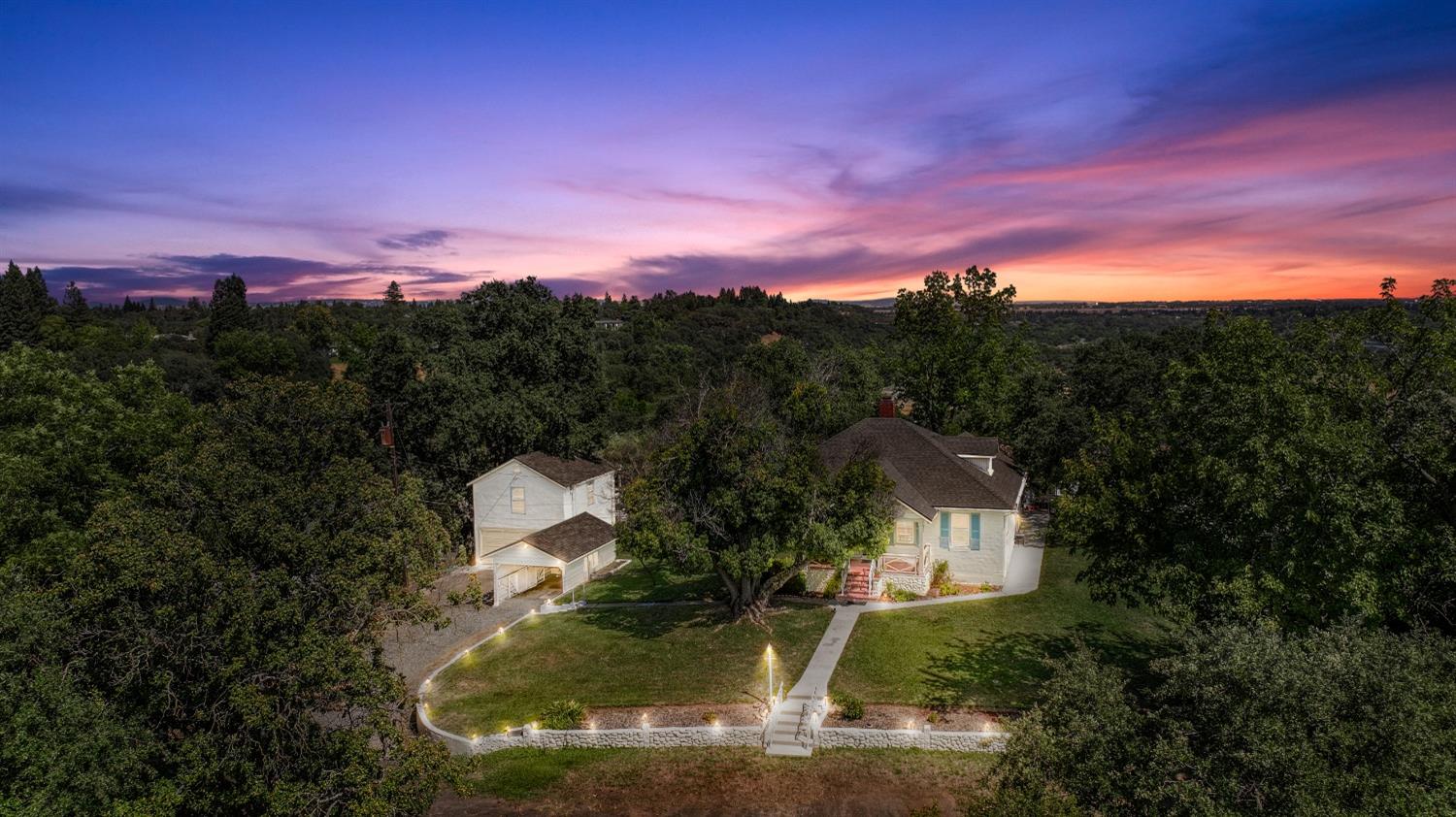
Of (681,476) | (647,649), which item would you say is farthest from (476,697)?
(681,476)

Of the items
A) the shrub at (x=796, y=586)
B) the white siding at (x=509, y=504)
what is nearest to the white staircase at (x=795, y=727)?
the shrub at (x=796, y=586)

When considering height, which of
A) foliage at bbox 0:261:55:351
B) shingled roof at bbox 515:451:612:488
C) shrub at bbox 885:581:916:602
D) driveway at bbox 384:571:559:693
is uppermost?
foliage at bbox 0:261:55:351

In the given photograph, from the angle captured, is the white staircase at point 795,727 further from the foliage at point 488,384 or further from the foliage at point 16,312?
the foliage at point 16,312

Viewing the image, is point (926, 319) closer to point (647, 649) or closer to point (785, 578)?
point (785, 578)

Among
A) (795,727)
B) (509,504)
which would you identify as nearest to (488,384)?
(509,504)

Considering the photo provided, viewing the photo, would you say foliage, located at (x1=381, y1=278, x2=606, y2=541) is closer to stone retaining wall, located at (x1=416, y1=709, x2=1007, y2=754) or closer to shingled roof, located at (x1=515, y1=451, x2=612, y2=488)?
shingled roof, located at (x1=515, y1=451, x2=612, y2=488)

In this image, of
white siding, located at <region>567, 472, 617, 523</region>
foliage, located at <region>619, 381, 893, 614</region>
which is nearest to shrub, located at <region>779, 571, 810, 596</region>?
foliage, located at <region>619, 381, 893, 614</region>
